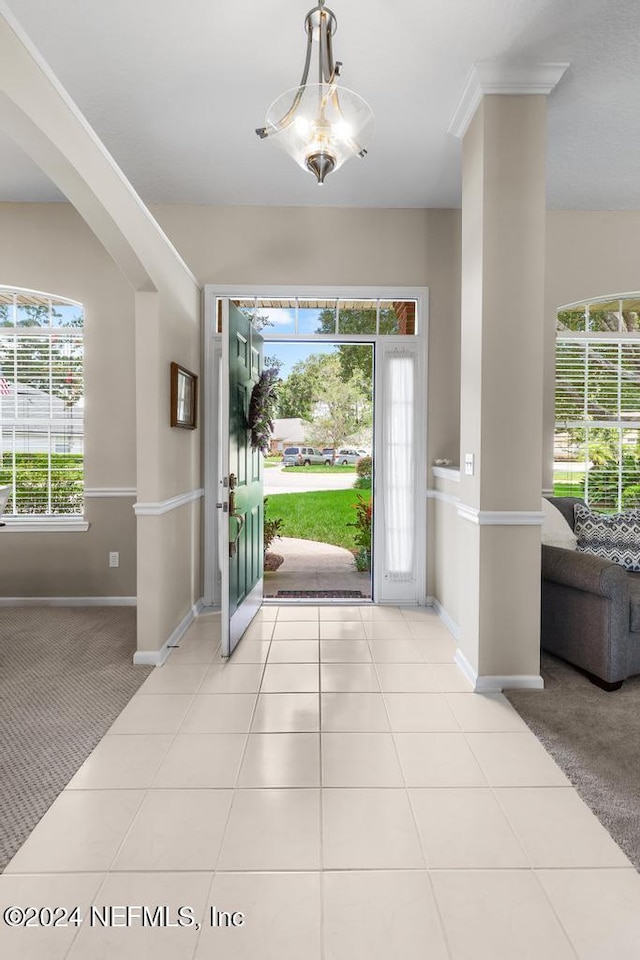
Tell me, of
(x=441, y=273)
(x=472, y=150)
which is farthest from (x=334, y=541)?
(x=472, y=150)

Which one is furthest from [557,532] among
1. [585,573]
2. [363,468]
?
[363,468]

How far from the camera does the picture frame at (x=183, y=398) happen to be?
3.37 m

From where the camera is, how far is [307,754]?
2.16 meters

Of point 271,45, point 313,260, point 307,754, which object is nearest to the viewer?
point 307,754

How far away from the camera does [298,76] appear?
2.68 metres

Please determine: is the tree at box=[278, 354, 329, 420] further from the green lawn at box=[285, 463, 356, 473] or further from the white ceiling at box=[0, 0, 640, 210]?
the white ceiling at box=[0, 0, 640, 210]

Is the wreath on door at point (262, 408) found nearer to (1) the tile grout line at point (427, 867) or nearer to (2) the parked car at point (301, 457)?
(1) the tile grout line at point (427, 867)

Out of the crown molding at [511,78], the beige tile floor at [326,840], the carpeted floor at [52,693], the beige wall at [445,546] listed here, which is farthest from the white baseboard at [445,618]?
the crown molding at [511,78]

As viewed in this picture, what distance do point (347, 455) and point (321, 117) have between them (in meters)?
6.63

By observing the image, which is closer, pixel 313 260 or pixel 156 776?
pixel 156 776

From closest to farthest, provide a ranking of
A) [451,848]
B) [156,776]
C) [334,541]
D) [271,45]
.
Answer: [451,848] → [156,776] → [271,45] → [334,541]

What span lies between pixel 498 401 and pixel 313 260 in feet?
6.95

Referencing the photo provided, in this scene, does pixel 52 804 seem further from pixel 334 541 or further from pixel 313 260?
pixel 334 541

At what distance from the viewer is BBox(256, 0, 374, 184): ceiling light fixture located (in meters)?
2.01
